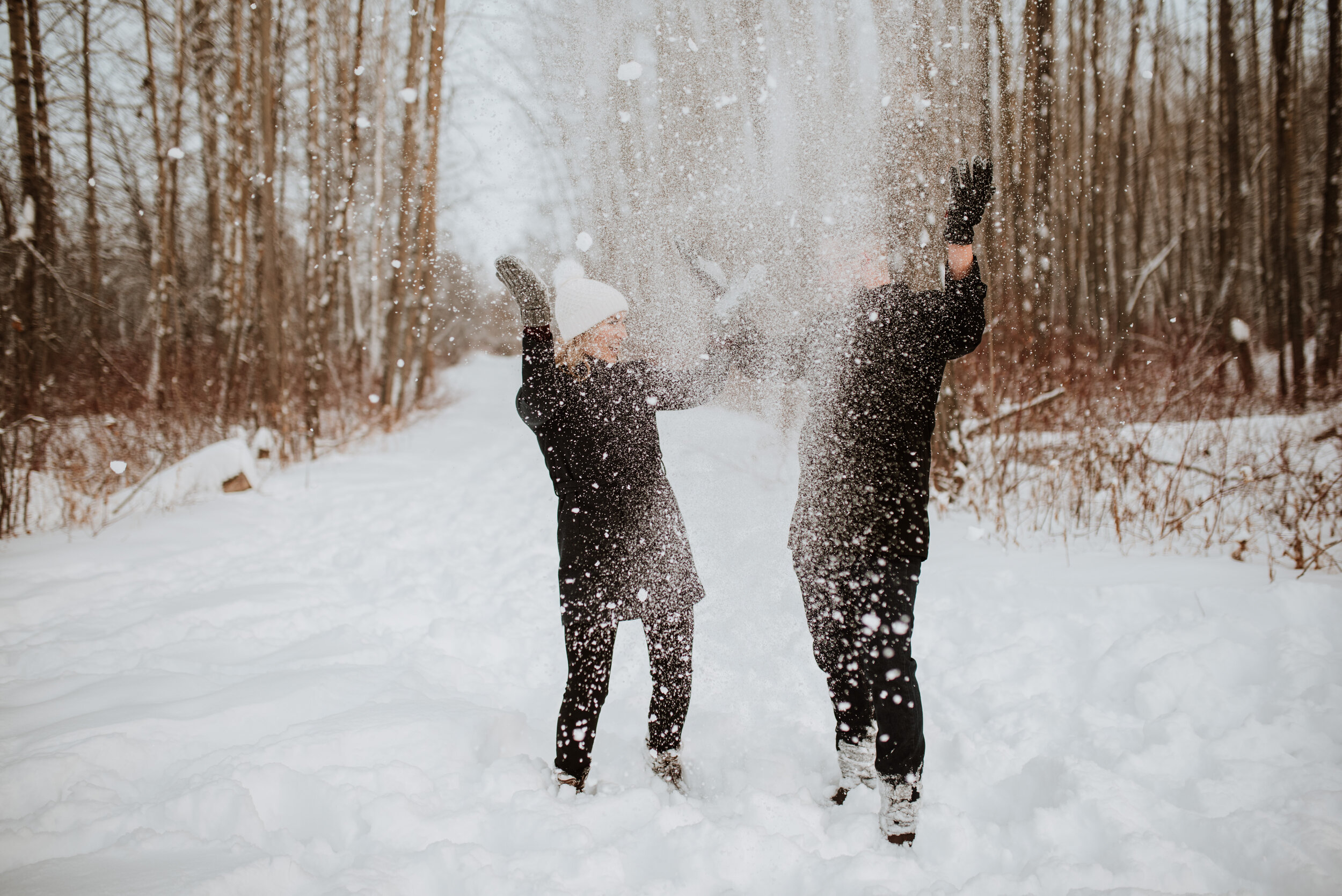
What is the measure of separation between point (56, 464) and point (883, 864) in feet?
24.1

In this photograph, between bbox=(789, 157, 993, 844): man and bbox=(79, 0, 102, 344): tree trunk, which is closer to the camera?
bbox=(789, 157, 993, 844): man

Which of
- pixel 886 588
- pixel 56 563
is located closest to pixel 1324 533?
pixel 886 588

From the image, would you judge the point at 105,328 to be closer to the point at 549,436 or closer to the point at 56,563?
the point at 56,563


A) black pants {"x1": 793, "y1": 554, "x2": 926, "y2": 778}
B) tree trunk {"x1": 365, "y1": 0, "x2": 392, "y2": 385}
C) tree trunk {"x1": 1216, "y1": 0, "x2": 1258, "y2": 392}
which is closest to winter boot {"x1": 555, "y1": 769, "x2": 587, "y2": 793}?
black pants {"x1": 793, "y1": 554, "x2": 926, "y2": 778}

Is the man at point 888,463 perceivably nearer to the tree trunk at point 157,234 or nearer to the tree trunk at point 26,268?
the tree trunk at point 26,268

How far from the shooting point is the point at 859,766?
2.10 m

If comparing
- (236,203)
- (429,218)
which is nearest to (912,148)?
(236,203)

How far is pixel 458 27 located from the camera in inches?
443

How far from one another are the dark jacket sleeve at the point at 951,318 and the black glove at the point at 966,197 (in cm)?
10

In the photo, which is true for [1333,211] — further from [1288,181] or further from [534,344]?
[534,344]

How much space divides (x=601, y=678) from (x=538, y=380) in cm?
102

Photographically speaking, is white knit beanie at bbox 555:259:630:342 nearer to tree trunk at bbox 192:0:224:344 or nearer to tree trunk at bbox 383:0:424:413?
tree trunk at bbox 383:0:424:413

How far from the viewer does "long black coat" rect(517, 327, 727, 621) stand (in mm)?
2037

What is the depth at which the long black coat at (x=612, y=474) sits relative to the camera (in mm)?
2037
